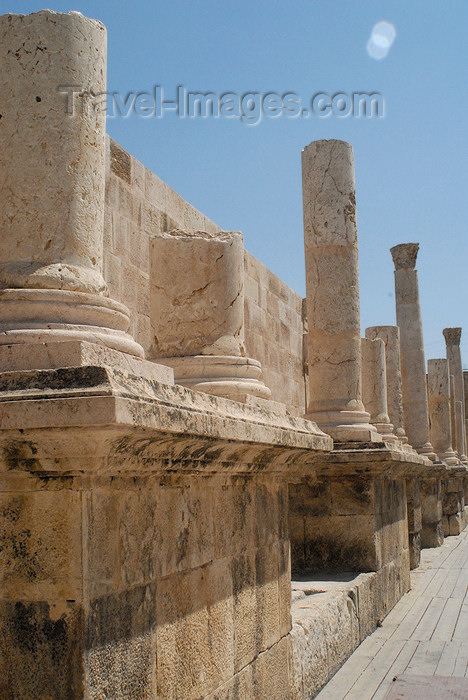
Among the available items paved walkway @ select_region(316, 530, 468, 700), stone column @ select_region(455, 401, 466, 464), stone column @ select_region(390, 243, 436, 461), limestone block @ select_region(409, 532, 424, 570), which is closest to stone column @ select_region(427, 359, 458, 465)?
stone column @ select_region(390, 243, 436, 461)

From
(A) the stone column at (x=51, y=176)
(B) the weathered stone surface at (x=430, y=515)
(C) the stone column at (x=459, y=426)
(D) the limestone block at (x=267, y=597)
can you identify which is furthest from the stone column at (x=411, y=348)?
(A) the stone column at (x=51, y=176)

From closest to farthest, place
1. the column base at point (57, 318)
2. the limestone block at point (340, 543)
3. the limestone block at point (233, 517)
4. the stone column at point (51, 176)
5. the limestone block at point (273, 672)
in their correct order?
the column base at point (57, 318) → the stone column at point (51, 176) → the limestone block at point (233, 517) → the limestone block at point (273, 672) → the limestone block at point (340, 543)

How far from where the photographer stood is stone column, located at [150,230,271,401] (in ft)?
15.9

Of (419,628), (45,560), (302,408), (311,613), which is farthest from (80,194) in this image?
(302,408)

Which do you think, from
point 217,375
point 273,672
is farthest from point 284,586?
point 217,375

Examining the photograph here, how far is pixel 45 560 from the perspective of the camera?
8.21ft

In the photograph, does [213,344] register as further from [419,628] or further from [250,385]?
[419,628]

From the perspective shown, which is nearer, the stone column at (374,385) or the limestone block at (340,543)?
the limestone block at (340,543)

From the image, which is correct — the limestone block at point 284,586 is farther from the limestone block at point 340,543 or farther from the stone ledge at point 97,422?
the limestone block at point 340,543

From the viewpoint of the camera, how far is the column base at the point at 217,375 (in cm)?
464

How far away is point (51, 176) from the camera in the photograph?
3.22m

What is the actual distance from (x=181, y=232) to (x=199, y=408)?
2281mm

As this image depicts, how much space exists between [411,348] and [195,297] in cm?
1452

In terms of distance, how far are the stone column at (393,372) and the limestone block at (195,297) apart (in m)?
12.2
